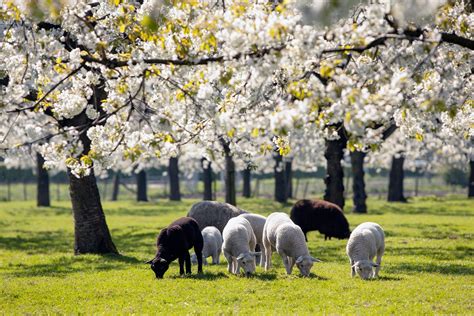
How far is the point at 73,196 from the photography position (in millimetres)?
19562

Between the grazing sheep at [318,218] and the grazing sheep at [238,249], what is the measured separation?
7.83 metres

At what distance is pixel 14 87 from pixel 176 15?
4.94m

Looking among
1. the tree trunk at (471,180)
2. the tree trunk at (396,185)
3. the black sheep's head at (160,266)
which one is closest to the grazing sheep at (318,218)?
the black sheep's head at (160,266)

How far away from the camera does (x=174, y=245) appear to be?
15.0 meters

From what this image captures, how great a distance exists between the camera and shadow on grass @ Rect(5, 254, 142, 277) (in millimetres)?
16875

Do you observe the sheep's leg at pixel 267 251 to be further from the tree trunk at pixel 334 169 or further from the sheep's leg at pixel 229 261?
the tree trunk at pixel 334 169

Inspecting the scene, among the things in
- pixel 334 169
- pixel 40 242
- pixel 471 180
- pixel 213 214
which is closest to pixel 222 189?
pixel 471 180

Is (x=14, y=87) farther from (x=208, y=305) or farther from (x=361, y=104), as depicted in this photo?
(x=361, y=104)

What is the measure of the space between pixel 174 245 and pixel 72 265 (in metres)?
4.23

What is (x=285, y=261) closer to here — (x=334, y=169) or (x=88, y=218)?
(x=88, y=218)

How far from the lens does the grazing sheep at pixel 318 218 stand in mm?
23609

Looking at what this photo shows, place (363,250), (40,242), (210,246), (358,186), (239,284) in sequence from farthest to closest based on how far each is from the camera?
(358,186)
(40,242)
(210,246)
(363,250)
(239,284)

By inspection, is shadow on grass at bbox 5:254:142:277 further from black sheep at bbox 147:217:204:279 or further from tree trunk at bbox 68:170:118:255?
black sheep at bbox 147:217:204:279

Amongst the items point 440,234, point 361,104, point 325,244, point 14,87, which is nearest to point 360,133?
point 361,104
